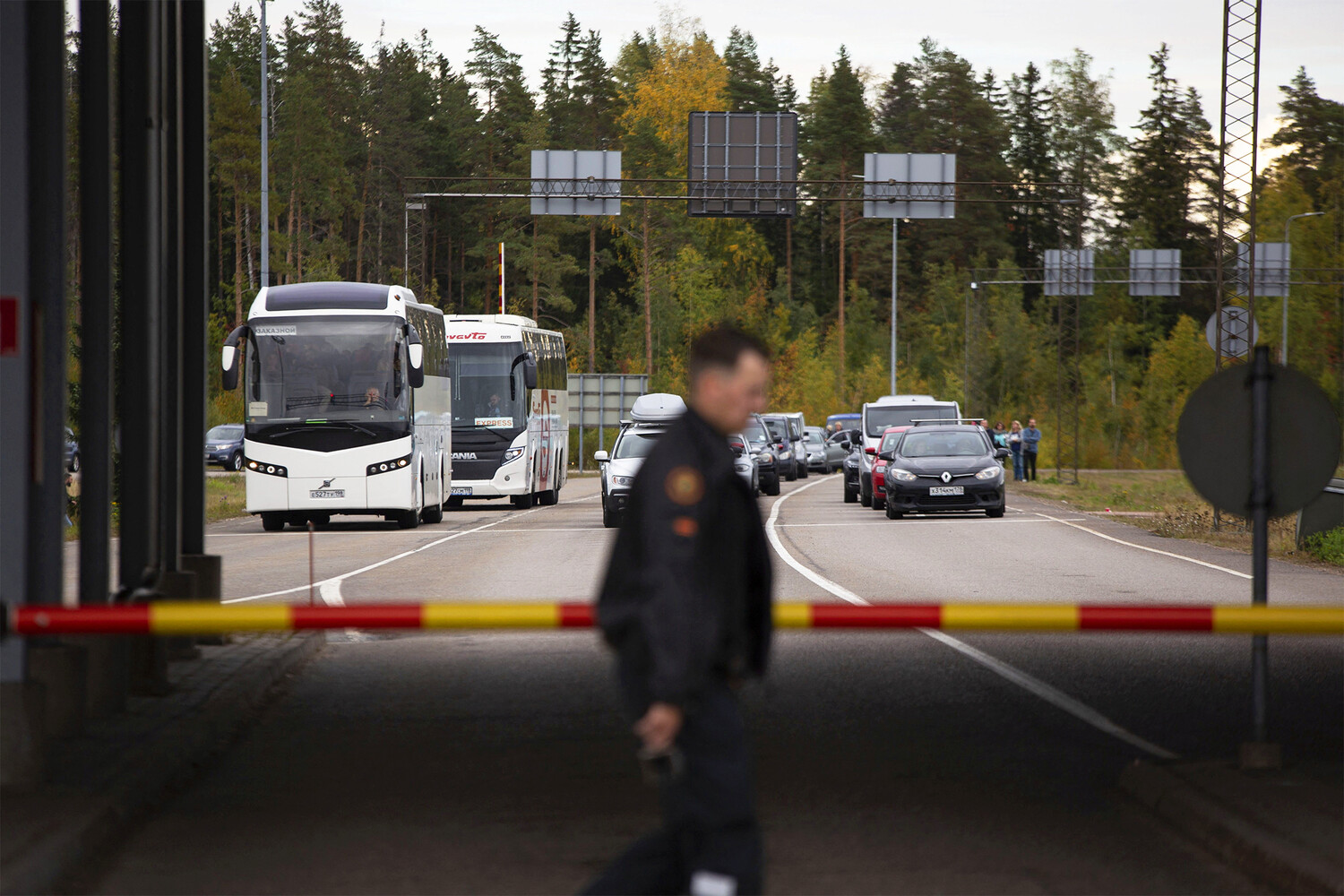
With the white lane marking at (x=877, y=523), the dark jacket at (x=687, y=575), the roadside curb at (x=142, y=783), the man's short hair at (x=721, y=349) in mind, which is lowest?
the white lane marking at (x=877, y=523)

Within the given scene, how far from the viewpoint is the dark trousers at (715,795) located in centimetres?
423

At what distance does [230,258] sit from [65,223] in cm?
9513

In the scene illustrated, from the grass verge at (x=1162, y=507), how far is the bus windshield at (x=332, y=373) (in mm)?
12739

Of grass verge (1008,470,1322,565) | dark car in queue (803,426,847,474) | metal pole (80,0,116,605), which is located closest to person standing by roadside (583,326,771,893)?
metal pole (80,0,116,605)

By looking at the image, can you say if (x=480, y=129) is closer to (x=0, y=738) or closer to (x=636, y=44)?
(x=636, y=44)

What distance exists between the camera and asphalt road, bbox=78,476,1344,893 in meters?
6.41

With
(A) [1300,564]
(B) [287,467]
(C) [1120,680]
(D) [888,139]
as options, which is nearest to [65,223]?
(C) [1120,680]

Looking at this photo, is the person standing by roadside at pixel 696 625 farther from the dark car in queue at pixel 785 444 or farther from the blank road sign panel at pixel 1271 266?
the blank road sign panel at pixel 1271 266

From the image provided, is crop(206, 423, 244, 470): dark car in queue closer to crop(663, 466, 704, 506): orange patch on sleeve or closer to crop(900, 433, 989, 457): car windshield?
crop(900, 433, 989, 457): car windshield

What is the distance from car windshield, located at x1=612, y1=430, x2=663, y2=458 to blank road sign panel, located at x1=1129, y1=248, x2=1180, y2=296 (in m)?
34.3

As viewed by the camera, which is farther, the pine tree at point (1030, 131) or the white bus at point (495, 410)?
the pine tree at point (1030, 131)

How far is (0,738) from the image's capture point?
713cm

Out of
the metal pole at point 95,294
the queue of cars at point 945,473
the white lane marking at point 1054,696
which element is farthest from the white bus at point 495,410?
the metal pole at point 95,294

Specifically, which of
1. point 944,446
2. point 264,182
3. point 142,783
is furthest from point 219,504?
point 142,783
